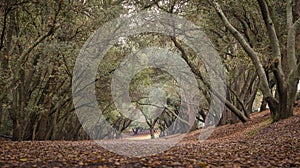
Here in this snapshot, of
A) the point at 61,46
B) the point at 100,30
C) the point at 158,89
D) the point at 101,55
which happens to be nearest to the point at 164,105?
the point at 158,89

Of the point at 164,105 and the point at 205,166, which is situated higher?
the point at 164,105

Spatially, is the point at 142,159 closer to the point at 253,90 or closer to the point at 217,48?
the point at 217,48

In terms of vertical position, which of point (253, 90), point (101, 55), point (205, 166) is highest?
point (101, 55)

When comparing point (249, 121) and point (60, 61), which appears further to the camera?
point (249, 121)

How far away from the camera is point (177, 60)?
65.7 ft

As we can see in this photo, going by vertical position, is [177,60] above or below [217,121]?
above

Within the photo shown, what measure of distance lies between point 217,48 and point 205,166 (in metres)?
12.6

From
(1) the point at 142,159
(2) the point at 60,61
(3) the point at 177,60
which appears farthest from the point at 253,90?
(1) the point at 142,159

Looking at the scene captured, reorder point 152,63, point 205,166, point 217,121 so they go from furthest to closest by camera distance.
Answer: point 217,121 → point 152,63 → point 205,166

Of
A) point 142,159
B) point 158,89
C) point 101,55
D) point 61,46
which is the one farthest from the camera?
point 158,89

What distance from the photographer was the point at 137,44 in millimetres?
17781

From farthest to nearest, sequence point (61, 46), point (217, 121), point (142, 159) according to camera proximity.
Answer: point (217, 121)
point (61, 46)
point (142, 159)

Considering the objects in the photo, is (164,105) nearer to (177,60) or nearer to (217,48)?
(177,60)

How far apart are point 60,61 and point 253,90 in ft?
43.5
